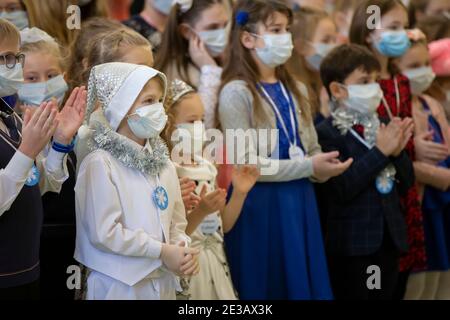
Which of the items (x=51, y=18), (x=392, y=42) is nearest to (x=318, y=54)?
(x=392, y=42)

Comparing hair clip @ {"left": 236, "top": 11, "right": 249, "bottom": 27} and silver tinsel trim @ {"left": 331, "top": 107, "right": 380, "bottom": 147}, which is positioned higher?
hair clip @ {"left": 236, "top": 11, "right": 249, "bottom": 27}

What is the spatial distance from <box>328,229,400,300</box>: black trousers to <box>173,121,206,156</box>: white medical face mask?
0.98m

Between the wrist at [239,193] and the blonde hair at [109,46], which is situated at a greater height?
the blonde hair at [109,46]

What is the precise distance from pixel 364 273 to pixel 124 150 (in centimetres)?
154

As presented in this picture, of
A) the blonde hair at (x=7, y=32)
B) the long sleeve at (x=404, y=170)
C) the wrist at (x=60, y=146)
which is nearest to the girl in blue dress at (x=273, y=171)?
the long sleeve at (x=404, y=170)

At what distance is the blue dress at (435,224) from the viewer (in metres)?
4.36

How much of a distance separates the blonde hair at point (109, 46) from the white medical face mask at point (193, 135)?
377 millimetres

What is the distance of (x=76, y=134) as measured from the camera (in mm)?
3004

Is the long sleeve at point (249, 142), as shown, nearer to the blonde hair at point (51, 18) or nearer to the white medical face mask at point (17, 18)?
the blonde hair at point (51, 18)

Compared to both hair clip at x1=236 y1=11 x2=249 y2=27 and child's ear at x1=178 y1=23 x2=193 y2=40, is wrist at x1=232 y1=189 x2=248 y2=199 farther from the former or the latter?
child's ear at x1=178 y1=23 x2=193 y2=40

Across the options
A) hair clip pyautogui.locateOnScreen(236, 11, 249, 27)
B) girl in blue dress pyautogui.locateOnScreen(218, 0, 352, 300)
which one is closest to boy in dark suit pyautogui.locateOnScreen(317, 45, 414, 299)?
girl in blue dress pyautogui.locateOnScreen(218, 0, 352, 300)

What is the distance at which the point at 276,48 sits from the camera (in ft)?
12.3

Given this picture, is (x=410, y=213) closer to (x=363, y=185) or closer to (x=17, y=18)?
(x=363, y=185)

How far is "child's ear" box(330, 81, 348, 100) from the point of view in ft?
13.1
